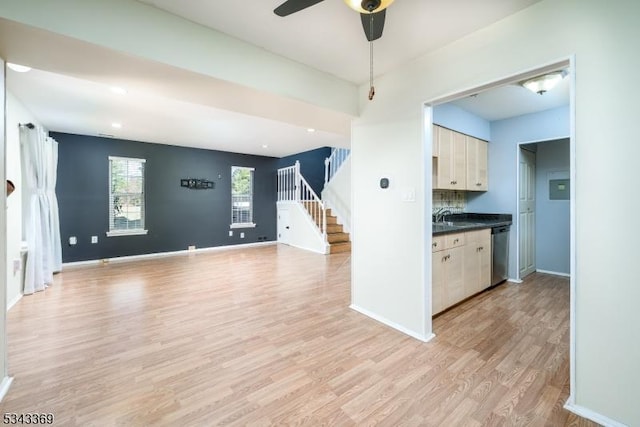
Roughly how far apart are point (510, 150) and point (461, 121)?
1069 mm

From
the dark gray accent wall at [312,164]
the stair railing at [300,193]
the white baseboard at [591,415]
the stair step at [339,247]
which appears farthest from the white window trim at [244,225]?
the white baseboard at [591,415]

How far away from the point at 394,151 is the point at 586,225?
1507 millimetres

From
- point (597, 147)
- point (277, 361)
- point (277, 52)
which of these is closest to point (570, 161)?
point (597, 147)

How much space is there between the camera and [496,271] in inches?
148

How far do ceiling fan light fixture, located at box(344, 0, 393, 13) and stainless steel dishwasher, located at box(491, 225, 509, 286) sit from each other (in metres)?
3.34

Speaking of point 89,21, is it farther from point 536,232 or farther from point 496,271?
point 536,232

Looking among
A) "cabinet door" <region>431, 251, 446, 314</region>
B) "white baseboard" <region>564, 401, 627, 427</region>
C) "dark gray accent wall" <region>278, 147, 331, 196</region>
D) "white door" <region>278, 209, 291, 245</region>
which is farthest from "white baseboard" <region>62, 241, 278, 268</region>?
"white baseboard" <region>564, 401, 627, 427</region>

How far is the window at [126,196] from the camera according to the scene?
5657 mm

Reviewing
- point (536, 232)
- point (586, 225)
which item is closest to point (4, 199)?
point (586, 225)

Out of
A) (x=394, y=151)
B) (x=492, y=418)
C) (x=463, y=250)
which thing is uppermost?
(x=394, y=151)

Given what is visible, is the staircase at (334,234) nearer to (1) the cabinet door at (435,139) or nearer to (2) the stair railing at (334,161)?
(2) the stair railing at (334,161)

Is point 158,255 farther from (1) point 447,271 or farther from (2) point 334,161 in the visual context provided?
(1) point 447,271

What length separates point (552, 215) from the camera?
4426 mm

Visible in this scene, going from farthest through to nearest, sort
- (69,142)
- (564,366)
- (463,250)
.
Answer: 1. (69,142)
2. (463,250)
3. (564,366)
